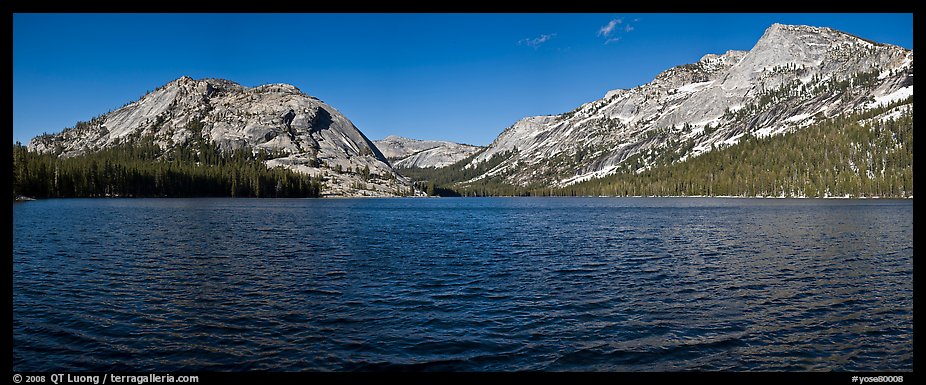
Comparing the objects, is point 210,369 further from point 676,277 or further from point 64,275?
point 676,277

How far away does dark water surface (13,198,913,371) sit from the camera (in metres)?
20.5

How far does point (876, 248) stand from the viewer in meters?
54.1

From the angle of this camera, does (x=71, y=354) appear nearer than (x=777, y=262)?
Yes

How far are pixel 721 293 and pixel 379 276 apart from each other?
23949 mm

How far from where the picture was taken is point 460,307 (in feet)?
95.7

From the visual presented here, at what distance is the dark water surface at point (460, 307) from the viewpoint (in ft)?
67.3

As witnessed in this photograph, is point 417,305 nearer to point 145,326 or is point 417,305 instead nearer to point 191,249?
point 145,326

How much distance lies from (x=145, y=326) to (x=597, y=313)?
23.1m

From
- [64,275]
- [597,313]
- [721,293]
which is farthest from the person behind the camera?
[64,275]

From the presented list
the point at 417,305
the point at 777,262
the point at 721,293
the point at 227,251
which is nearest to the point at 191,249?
the point at 227,251

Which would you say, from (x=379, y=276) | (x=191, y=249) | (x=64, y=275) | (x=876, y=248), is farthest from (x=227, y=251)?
(x=876, y=248)
